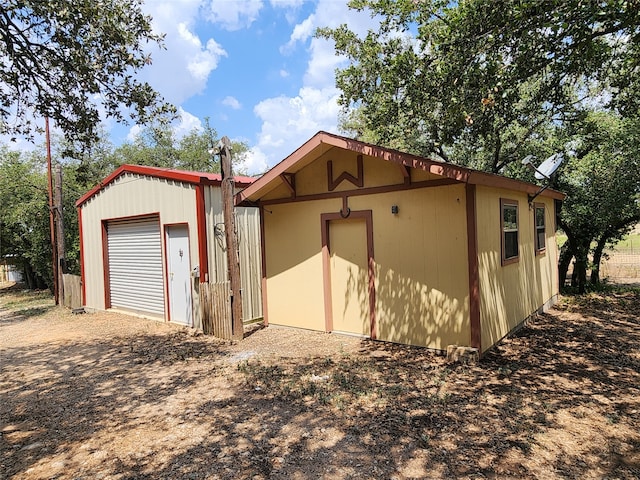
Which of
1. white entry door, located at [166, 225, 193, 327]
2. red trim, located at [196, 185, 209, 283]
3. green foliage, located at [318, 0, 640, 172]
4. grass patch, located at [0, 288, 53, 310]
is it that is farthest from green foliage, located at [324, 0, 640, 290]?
grass patch, located at [0, 288, 53, 310]

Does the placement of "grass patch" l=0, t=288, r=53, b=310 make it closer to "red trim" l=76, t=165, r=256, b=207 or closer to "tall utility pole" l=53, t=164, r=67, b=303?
"tall utility pole" l=53, t=164, r=67, b=303

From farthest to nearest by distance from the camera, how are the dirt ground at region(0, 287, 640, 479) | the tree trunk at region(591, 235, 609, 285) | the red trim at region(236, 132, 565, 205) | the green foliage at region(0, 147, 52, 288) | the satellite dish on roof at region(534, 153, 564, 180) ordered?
1. the green foliage at region(0, 147, 52, 288)
2. the tree trunk at region(591, 235, 609, 285)
3. the satellite dish on roof at region(534, 153, 564, 180)
4. the red trim at region(236, 132, 565, 205)
5. the dirt ground at region(0, 287, 640, 479)

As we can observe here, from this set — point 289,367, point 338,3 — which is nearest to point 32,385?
point 289,367

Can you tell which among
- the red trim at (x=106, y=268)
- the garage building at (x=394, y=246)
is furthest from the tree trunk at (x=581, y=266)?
the red trim at (x=106, y=268)

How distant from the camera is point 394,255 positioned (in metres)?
6.27

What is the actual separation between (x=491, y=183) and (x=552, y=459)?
11.8ft

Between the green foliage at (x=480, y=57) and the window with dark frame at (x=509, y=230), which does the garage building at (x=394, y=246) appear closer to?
the window with dark frame at (x=509, y=230)

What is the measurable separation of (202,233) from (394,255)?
3830 millimetres

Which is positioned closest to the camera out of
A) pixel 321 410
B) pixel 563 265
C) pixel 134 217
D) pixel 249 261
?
pixel 321 410

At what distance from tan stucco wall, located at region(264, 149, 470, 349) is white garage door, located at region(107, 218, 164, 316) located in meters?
3.15

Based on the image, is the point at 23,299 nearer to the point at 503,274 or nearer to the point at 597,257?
the point at 503,274

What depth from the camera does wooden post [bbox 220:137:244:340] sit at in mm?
6980

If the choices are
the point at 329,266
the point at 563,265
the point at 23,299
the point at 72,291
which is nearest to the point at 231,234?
the point at 329,266

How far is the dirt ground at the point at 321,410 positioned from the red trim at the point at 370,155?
2495 mm
